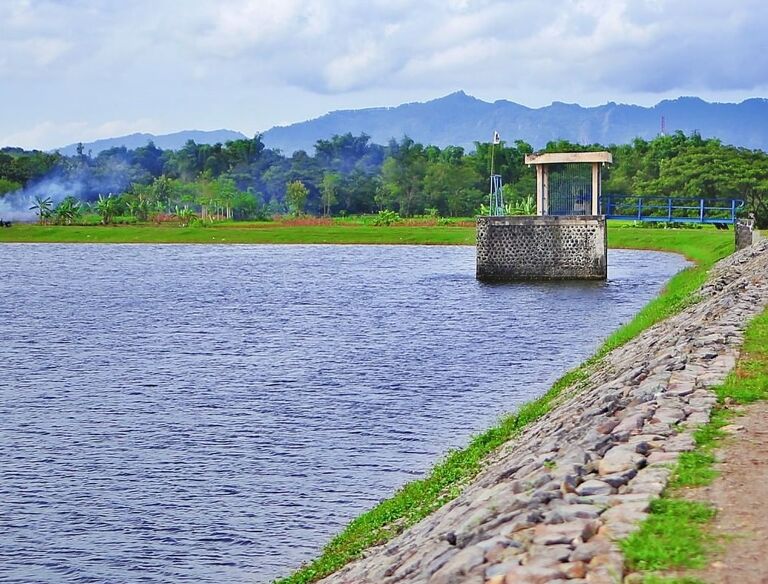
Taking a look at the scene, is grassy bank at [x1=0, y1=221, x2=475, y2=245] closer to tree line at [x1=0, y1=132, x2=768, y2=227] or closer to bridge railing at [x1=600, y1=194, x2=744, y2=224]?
tree line at [x1=0, y1=132, x2=768, y2=227]

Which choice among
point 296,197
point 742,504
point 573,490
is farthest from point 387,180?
point 742,504

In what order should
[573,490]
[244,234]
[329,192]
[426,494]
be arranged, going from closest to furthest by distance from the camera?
[573,490], [426,494], [244,234], [329,192]

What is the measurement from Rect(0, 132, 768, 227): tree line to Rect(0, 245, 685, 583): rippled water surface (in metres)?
41.6

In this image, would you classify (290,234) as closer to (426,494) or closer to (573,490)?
(426,494)

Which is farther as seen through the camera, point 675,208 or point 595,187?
point 675,208

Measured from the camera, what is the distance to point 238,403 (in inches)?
1009

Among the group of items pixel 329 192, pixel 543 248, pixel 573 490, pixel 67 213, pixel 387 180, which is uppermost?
pixel 387 180

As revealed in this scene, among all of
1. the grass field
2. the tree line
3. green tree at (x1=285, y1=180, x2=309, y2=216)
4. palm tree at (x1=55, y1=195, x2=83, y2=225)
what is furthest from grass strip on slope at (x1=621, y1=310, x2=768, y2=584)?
green tree at (x1=285, y1=180, x2=309, y2=216)

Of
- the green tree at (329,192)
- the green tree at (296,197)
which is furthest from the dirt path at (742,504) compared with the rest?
the green tree at (329,192)

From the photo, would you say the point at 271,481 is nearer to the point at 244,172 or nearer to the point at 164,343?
the point at 164,343

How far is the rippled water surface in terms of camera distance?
15984 mm

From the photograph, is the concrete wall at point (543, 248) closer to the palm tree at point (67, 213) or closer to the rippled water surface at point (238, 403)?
the rippled water surface at point (238, 403)

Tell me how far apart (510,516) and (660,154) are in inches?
4356

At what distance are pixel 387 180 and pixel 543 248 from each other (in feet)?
299
